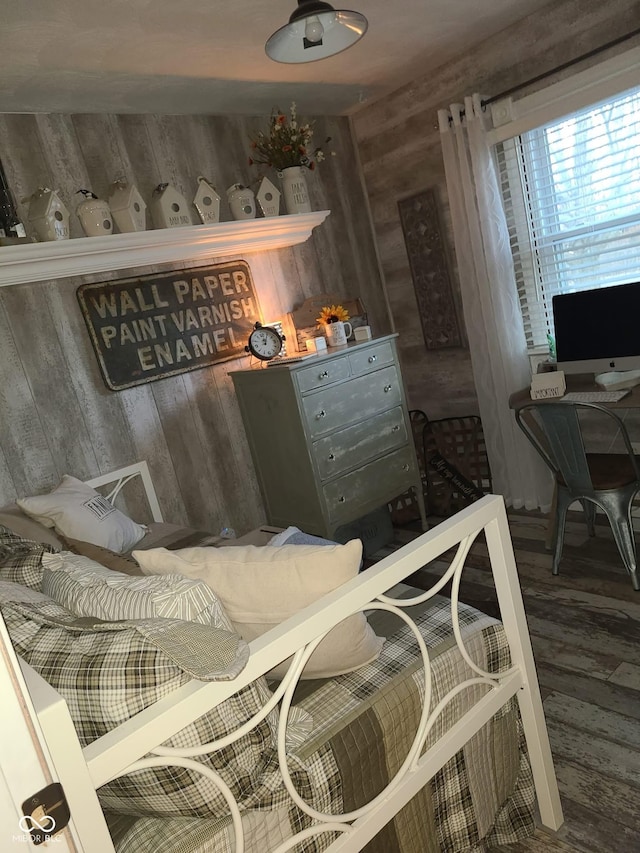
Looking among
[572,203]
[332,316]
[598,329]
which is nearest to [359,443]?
[332,316]

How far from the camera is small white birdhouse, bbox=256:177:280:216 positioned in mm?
3514

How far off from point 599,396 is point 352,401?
1163mm

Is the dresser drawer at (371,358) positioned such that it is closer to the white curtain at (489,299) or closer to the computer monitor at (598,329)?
the white curtain at (489,299)

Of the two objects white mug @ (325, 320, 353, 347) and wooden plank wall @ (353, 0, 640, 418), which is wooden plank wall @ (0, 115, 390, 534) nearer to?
wooden plank wall @ (353, 0, 640, 418)

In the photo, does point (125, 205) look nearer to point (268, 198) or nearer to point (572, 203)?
point (268, 198)

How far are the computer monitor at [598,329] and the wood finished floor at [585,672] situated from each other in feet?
2.79

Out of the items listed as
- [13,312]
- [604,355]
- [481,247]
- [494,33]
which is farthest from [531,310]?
[13,312]

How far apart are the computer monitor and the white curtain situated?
0.35 metres

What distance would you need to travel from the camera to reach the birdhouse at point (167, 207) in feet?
10.2

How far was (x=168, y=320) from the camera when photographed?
3.20 m

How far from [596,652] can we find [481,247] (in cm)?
212
